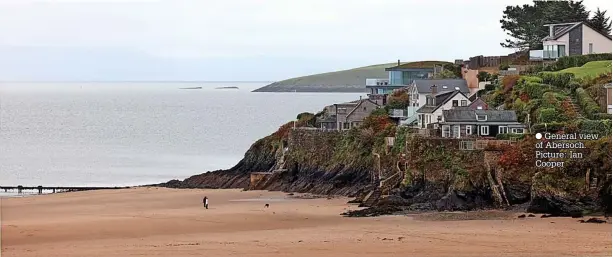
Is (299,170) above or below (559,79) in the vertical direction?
below

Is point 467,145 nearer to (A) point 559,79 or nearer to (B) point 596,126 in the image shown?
(B) point 596,126

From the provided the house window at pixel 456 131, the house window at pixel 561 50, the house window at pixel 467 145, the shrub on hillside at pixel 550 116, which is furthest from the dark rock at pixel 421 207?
the house window at pixel 561 50

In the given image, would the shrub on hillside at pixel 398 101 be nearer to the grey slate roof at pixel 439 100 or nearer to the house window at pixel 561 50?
the grey slate roof at pixel 439 100

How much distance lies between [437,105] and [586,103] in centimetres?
521

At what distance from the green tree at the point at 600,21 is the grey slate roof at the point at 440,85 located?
25.1ft

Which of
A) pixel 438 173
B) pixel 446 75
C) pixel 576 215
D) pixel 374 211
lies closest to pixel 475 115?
pixel 438 173

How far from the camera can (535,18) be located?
189 ft

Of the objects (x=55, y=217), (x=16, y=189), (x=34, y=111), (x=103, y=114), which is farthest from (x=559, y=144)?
(x=34, y=111)

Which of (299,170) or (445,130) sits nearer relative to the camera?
(445,130)

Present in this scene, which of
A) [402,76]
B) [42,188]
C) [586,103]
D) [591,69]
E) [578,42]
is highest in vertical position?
[578,42]

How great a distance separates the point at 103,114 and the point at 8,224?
295ft

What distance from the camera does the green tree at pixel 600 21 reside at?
51.9m

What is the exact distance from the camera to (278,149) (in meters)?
46.7

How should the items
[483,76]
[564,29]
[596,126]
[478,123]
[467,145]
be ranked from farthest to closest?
[564,29] → [483,76] → [478,123] → [467,145] → [596,126]
